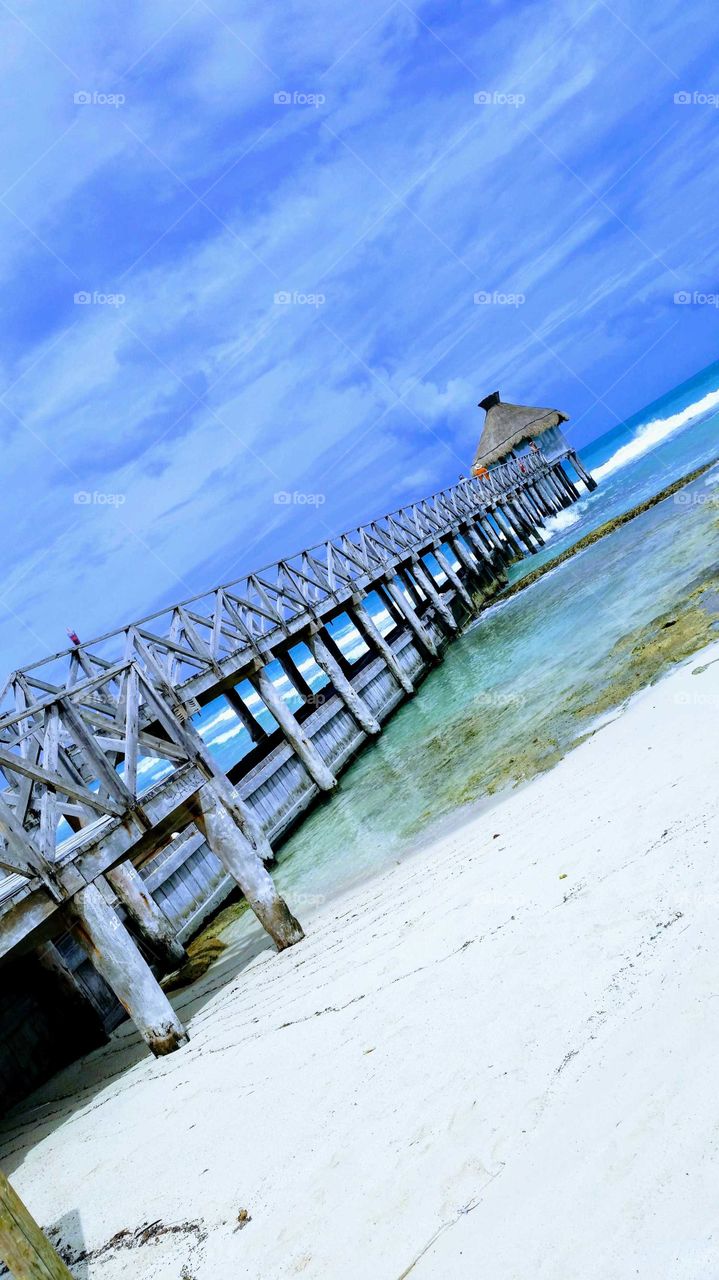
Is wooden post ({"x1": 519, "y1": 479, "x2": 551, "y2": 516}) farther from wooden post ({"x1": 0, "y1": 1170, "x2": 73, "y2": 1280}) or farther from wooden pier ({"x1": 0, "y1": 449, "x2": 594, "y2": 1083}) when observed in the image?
wooden post ({"x1": 0, "y1": 1170, "x2": 73, "y2": 1280})

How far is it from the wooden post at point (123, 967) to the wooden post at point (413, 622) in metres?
16.3

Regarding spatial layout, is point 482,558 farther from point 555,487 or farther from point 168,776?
point 168,776

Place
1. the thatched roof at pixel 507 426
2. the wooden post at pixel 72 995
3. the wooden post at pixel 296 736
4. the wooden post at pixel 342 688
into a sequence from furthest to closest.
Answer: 1. the thatched roof at pixel 507 426
2. the wooden post at pixel 342 688
3. the wooden post at pixel 296 736
4. the wooden post at pixel 72 995

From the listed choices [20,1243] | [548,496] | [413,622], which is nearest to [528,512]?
[548,496]

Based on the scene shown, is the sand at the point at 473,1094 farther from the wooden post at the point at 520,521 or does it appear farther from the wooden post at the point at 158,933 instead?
the wooden post at the point at 520,521

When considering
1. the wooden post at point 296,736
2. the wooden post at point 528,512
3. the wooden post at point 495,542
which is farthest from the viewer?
the wooden post at point 528,512

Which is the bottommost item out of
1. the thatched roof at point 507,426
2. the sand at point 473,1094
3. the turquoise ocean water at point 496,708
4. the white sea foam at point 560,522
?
the turquoise ocean water at point 496,708

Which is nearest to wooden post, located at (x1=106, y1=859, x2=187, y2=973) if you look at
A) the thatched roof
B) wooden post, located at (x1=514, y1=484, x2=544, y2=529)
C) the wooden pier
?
the wooden pier

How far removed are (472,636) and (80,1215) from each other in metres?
19.8

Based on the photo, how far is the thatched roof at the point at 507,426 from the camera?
4625 cm

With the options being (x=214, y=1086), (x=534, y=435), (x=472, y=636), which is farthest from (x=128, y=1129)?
(x=534, y=435)

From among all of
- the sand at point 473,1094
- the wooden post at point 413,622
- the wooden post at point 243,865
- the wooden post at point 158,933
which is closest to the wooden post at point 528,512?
the wooden post at point 413,622

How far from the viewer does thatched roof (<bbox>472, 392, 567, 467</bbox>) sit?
46.2 metres

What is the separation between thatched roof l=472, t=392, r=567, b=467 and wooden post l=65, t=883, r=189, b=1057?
4353 centimetres
